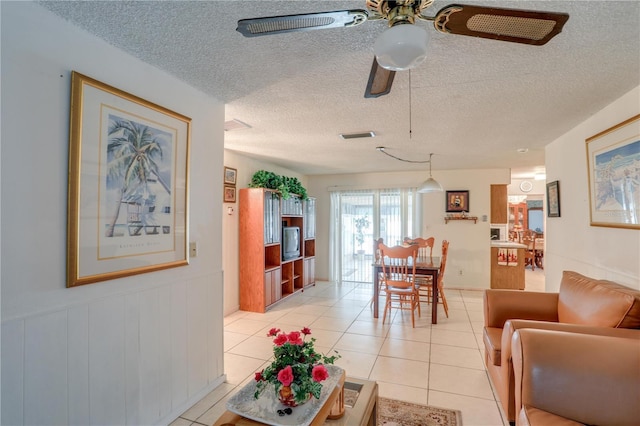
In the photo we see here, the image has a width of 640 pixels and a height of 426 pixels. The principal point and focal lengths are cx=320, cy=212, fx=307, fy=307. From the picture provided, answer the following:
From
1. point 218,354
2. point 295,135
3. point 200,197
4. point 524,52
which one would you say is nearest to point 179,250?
point 200,197

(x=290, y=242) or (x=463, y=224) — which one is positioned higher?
(x=463, y=224)

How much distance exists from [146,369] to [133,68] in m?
1.80

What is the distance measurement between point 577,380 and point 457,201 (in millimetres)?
4696

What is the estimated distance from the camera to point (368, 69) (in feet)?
6.36

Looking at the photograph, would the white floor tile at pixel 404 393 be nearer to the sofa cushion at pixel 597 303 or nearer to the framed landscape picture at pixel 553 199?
the sofa cushion at pixel 597 303

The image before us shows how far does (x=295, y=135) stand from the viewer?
348cm

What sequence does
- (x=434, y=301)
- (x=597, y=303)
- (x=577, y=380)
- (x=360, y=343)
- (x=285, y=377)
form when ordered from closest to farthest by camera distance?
(x=285, y=377), (x=577, y=380), (x=597, y=303), (x=360, y=343), (x=434, y=301)

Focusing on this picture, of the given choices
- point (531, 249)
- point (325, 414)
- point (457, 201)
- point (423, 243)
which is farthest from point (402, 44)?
point (531, 249)

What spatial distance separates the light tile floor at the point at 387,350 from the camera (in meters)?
2.25

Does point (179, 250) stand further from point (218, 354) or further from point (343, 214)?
point (343, 214)

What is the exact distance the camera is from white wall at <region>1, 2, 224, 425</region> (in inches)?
50.5

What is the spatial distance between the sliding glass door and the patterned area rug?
4.07 meters

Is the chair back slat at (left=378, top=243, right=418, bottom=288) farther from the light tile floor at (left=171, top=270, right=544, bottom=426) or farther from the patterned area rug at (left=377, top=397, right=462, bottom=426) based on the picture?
the patterned area rug at (left=377, top=397, right=462, bottom=426)

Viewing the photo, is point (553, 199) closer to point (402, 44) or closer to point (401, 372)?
point (401, 372)
